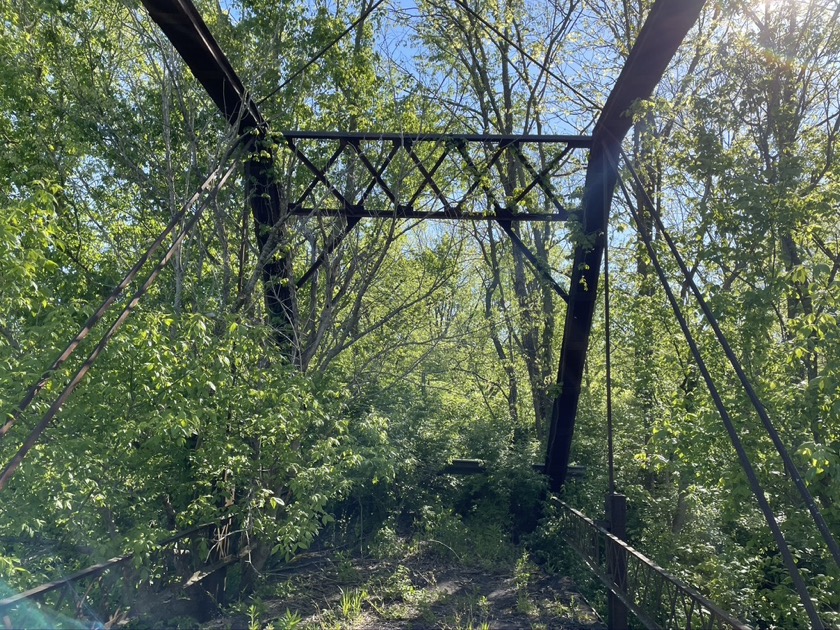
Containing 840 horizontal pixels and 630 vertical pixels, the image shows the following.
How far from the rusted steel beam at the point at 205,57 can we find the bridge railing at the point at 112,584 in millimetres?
4458

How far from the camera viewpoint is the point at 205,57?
6.61 metres

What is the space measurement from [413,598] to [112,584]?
388 centimetres

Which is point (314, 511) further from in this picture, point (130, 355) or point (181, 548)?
point (130, 355)

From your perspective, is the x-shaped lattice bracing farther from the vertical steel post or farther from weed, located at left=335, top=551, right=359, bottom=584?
weed, located at left=335, top=551, right=359, bottom=584

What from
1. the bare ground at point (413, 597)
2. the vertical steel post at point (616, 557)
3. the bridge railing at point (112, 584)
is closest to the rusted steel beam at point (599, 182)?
the bare ground at point (413, 597)

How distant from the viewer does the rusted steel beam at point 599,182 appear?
5719 millimetres

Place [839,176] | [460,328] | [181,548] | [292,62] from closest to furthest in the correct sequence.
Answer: [839,176] → [181,548] → [292,62] → [460,328]

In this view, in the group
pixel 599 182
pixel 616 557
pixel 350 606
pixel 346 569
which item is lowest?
pixel 350 606

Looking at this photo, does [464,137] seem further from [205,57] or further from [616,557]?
[616,557]

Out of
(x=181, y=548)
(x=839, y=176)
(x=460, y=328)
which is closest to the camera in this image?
(x=839, y=176)

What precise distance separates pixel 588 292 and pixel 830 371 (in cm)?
449

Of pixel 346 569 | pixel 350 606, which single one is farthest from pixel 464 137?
pixel 346 569

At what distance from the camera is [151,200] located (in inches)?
350

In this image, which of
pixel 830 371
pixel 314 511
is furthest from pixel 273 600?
pixel 830 371
